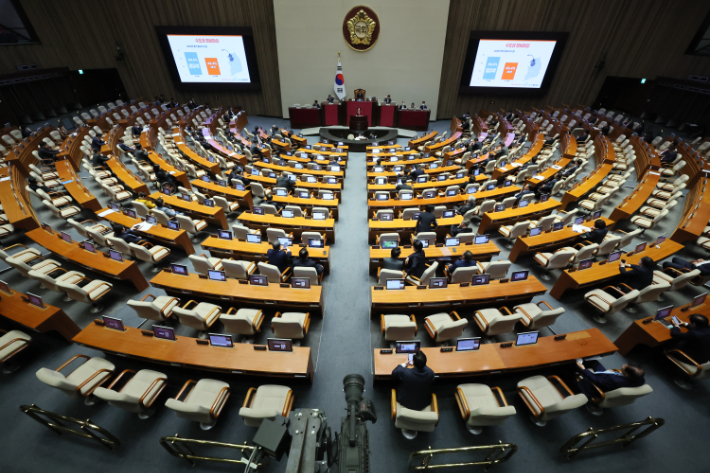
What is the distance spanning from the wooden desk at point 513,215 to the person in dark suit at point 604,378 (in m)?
4.17

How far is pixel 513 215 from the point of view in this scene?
7.71 meters

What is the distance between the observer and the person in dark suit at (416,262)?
223 inches

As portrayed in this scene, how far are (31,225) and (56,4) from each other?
17814 millimetres

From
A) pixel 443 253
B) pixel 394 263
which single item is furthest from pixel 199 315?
pixel 443 253

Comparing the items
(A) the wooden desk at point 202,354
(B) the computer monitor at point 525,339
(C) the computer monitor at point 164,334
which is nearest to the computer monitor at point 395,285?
(A) the wooden desk at point 202,354

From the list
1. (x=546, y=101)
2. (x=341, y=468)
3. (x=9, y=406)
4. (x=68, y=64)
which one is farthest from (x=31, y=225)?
(x=546, y=101)

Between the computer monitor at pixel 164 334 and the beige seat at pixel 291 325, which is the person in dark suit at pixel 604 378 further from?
the computer monitor at pixel 164 334

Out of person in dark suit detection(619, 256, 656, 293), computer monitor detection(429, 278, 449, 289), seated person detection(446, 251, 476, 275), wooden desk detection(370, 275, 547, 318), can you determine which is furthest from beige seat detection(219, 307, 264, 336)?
person in dark suit detection(619, 256, 656, 293)

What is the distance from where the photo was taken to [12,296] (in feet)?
16.3

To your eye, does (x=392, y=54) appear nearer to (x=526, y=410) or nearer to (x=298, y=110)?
(x=298, y=110)

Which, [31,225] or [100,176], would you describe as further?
[100,176]

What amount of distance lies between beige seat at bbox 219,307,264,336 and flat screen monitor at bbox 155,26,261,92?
18.5 m

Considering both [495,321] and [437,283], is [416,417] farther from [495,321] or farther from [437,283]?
[437,283]

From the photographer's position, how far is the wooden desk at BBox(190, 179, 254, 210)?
9078 mm
